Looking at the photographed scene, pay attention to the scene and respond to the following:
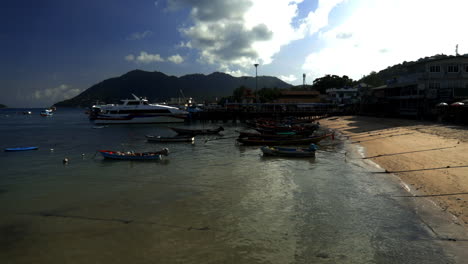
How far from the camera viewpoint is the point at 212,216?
12008 millimetres

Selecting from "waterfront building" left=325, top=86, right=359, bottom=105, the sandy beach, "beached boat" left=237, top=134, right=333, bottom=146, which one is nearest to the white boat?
"beached boat" left=237, top=134, right=333, bottom=146

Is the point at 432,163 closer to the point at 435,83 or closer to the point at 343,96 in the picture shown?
the point at 435,83

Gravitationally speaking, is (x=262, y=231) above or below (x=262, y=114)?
below

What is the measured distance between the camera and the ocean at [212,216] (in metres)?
9.07

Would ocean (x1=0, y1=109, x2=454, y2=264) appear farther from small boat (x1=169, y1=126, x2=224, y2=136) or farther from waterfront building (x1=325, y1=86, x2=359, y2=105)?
waterfront building (x1=325, y1=86, x2=359, y2=105)

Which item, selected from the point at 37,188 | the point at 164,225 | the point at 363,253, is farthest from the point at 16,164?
the point at 363,253

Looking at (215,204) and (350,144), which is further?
(350,144)

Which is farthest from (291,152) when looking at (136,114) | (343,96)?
(343,96)

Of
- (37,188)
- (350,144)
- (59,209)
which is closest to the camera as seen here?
(59,209)

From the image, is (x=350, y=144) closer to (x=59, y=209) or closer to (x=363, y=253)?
(x=363, y=253)

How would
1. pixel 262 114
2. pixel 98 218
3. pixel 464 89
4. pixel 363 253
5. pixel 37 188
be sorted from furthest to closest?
pixel 262 114 < pixel 464 89 < pixel 37 188 < pixel 98 218 < pixel 363 253

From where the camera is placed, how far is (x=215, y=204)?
13383 millimetres

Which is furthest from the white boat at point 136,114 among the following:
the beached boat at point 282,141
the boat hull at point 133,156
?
the boat hull at point 133,156

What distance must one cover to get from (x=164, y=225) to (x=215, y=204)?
112 inches
